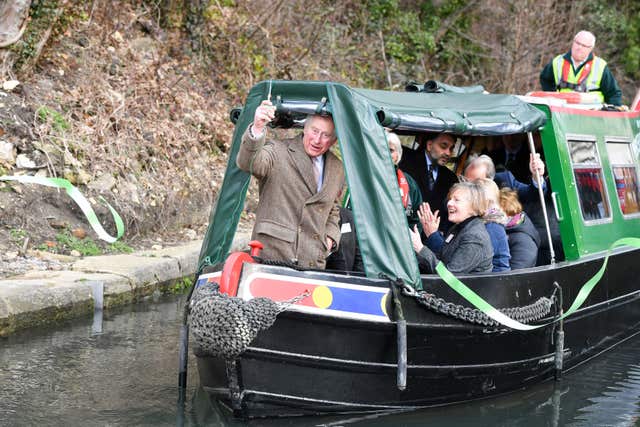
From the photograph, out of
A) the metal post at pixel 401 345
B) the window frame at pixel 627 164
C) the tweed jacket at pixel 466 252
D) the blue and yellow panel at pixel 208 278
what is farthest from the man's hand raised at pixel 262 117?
→ the window frame at pixel 627 164

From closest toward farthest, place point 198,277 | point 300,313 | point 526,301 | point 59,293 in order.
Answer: point 300,313 → point 198,277 → point 526,301 → point 59,293

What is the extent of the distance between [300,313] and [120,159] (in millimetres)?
6301

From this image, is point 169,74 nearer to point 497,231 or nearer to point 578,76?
point 578,76

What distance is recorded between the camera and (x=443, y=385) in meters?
6.45

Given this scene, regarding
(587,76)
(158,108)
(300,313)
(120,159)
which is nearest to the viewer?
(300,313)

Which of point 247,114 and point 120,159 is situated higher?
point 120,159

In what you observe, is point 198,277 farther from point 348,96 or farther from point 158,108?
point 158,108

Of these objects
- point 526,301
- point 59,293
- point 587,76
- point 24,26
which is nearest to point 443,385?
point 526,301

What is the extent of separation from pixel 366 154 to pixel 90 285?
3.76 meters

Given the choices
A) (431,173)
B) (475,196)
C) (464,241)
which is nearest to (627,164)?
(431,173)

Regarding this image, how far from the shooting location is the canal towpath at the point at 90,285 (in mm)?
7902

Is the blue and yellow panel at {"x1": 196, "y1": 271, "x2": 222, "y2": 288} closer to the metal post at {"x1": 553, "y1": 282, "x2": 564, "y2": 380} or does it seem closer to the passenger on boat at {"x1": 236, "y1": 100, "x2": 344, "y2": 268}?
the passenger on boat at {"x1": 236, "y1": 100, "x2": 344, "y2": 268}

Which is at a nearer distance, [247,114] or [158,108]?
[247,114]

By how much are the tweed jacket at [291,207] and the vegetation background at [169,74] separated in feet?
13.5
